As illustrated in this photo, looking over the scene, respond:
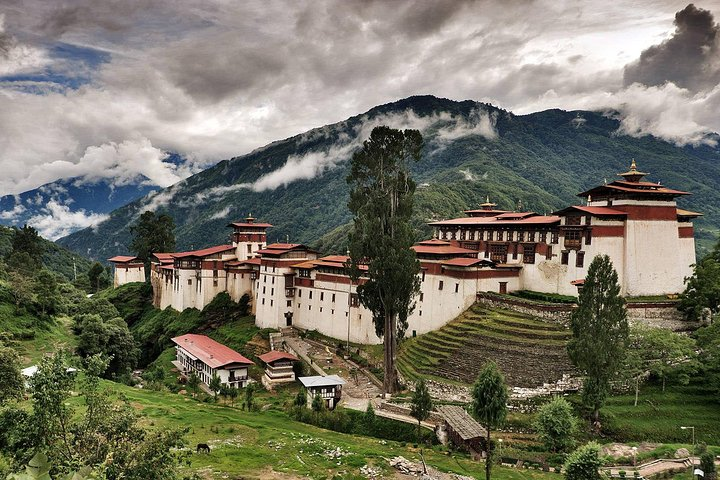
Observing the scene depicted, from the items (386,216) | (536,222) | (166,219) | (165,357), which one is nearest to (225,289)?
(165,357)

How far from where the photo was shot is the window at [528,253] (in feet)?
151

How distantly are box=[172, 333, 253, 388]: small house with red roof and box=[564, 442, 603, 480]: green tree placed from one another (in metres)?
31.4

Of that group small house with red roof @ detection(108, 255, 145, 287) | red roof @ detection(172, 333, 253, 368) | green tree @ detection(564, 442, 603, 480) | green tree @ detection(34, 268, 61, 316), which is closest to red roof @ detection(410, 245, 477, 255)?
red roof @ detection(172, 333, 253, 368)

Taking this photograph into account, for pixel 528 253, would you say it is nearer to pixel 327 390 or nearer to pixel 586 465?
pixel 327 390

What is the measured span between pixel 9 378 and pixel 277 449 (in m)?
13.1

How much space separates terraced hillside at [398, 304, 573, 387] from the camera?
34.3m

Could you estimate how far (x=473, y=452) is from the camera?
2855cm

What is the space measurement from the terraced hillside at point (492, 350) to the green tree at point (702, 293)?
926 centimetres

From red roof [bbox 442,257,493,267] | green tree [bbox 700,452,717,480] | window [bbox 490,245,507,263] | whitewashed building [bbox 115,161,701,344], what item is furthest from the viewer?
window [bbox 490,245,507,263]

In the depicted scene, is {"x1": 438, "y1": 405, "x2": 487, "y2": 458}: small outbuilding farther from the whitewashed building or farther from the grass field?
the whitewashed building

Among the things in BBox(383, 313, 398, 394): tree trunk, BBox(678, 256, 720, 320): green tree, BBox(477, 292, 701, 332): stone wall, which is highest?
BBox(678, 256, 720, 320): green tree

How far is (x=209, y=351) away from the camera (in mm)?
51125

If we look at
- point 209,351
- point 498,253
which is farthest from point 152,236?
point 498,253

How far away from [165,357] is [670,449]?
164ft
